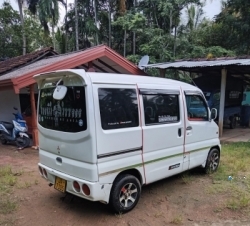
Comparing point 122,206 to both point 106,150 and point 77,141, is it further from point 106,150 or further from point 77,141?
point 77,141

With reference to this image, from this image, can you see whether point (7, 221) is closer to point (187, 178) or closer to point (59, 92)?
point (59, 92)

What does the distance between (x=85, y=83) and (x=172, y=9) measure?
1501 cm

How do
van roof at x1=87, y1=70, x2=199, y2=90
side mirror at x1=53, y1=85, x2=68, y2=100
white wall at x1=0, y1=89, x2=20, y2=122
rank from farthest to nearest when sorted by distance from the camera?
white wall at x1=0, y1=89, x2=20, y2=122 → side mirror at x1=53, y1=85, x2=68, y2=100 → van roof at x1=87, y1=70, x2=199, y2=90

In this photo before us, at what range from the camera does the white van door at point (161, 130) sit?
3.85 m

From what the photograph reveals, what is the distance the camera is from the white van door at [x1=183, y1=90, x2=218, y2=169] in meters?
4.59

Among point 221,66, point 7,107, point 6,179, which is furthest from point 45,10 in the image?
point 6,179

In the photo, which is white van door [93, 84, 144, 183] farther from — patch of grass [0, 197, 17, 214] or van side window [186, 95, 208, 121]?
patch of grass [0, 197, 17, 214]

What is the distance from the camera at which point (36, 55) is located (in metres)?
11.0

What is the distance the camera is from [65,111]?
3.51 metres

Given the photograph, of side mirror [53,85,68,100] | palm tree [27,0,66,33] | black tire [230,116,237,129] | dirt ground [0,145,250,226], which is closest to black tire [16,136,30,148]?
dirt ground [0,145,250,226]

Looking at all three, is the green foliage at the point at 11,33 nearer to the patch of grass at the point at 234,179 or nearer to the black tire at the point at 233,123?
the black tire at the point at 233,123

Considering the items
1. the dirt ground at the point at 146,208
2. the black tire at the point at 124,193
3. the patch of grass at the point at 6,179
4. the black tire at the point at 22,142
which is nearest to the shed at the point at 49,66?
the black tire at the point at 22,142

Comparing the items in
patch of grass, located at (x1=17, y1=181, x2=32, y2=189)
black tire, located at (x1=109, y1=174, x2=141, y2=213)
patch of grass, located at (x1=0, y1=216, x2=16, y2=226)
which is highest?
black tire, located at (x1=109, y1=174, x2=141, y2=213)

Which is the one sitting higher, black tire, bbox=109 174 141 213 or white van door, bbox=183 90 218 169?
white van door, bbox=183 90 218 169
